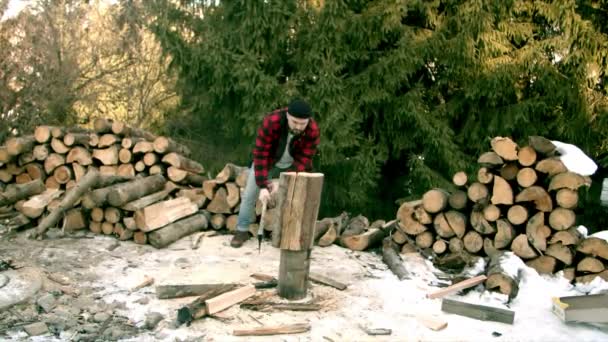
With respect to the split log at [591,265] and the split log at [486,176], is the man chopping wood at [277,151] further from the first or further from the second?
the split log at [591,265]

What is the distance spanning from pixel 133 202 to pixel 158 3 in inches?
156

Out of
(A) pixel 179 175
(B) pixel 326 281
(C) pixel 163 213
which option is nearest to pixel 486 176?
(B) pixel 326 281

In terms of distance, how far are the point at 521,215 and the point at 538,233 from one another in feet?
0.72

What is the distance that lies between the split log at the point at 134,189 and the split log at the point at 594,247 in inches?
177

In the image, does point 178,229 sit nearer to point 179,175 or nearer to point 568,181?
point 179,175

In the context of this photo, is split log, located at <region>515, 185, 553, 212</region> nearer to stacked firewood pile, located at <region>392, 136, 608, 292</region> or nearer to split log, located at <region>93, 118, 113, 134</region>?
stacked firewood pile, located at <region>392, 136, 608, 292</region>

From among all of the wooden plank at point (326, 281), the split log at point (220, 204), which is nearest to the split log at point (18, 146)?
the split log at point (220, 204)

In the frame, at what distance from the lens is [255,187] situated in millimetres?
5328

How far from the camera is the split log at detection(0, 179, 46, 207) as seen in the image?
5.95m

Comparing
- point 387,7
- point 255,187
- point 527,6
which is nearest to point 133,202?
point 255,187

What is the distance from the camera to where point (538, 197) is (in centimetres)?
475

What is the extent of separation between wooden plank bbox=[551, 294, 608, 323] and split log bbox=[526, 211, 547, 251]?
0.83m

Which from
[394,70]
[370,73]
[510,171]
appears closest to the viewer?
[510,171]

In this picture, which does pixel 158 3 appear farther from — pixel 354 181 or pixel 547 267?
pixel 547 267
